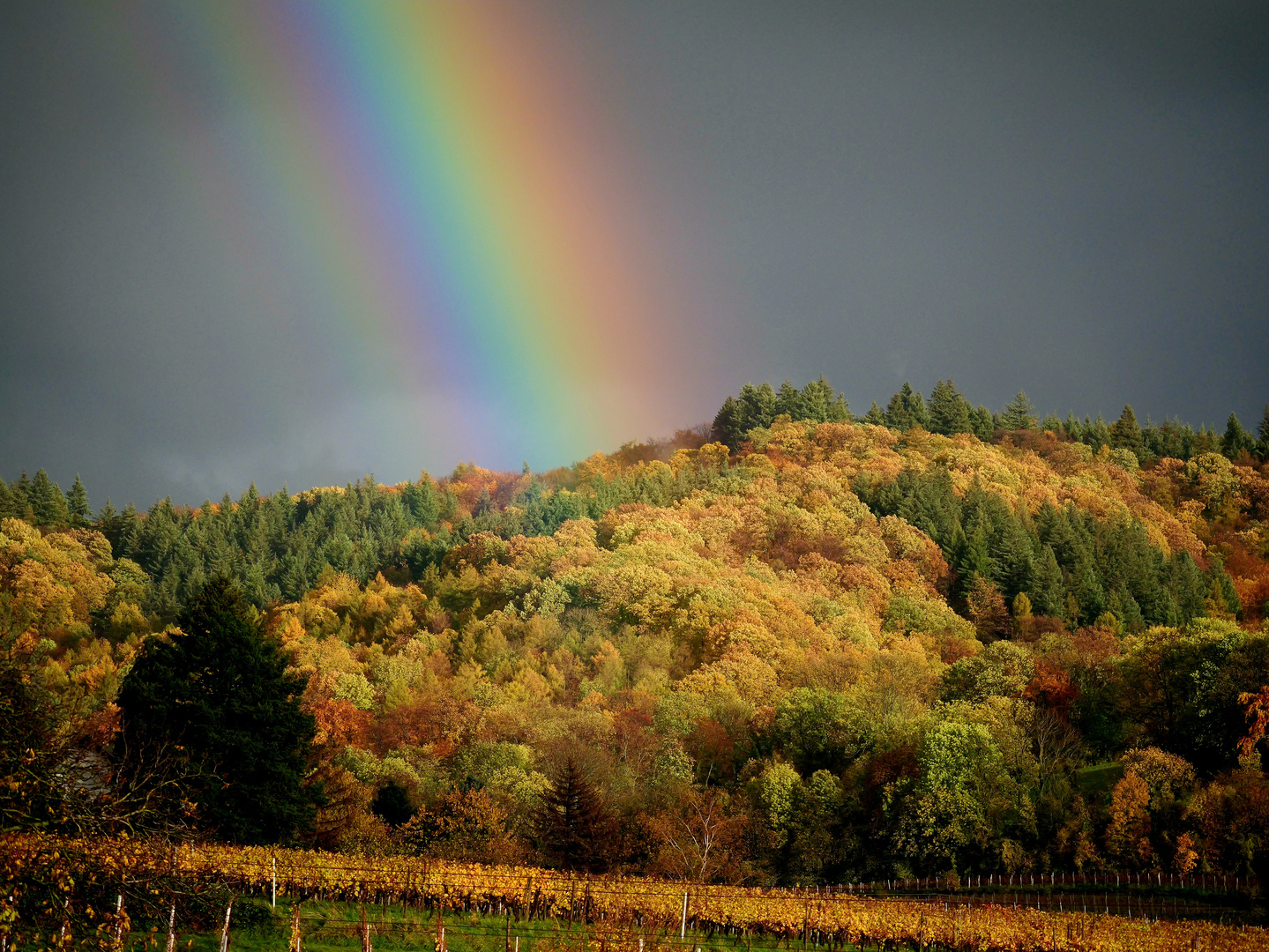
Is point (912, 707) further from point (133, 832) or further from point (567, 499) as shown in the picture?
point (567, 499)

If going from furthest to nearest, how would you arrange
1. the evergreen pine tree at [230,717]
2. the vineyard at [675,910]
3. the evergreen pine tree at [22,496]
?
1. the evergreen pine tree at [22,496]
2. the evergreen pine tree at [230,717]
3. the vineyard at [675,910]

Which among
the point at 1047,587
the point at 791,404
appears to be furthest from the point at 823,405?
the point at 1047,587

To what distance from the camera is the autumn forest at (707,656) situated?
4334cm

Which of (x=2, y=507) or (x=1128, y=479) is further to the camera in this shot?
(x=1128, y=479)

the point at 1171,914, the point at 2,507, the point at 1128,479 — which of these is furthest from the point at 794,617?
the point at 2,507

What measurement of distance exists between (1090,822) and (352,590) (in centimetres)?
9256

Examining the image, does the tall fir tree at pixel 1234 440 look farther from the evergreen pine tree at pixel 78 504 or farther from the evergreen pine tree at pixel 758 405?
the evergreen pine tree at pixel 78 504

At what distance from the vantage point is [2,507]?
142 m

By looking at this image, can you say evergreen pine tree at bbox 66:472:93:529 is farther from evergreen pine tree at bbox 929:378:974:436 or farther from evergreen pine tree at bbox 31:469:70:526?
evergreen pine tree at bbox 929:378:974:436

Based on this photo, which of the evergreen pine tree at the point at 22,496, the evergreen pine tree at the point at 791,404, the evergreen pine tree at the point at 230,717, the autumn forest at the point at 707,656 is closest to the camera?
the evergreen pine tree at the point at 230,717

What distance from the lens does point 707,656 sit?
8912 cm

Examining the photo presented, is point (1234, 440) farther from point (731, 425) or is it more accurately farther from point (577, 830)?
point (577, 830)

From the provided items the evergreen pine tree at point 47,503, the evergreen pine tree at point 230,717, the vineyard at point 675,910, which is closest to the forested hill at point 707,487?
the evergreen pine tree at point 47,503

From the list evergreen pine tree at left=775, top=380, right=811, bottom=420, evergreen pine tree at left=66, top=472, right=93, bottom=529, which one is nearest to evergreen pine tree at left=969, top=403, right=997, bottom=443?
evergreen pine tree at left=775, top=380, right=811, bottom=420
